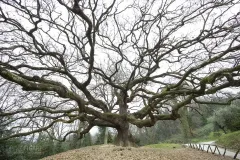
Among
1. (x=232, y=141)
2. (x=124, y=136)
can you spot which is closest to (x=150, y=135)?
(x=232, y=141)

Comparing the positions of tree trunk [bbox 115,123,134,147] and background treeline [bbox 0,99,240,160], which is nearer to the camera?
tree trunk [bbox 115,123,134,147]

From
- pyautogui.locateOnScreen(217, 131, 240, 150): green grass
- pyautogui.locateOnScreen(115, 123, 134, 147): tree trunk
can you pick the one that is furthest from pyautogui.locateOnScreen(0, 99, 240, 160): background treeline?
pyautogui.locateOnScreen(115, 123, 134, 147): tree trunk

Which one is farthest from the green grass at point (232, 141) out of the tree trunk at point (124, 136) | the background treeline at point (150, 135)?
the tree trunk at point (124, 136)

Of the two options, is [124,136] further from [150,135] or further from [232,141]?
[150,135]

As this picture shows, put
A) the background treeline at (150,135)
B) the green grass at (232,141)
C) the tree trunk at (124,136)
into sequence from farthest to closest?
the green grass at (232,141) → the background treeline at (150,135) → the tree trunk at (124,136)

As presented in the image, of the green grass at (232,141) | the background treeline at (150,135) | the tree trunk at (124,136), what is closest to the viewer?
the tree trunk at (124,136)

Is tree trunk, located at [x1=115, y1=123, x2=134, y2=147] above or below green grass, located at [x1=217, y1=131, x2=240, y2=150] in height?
above

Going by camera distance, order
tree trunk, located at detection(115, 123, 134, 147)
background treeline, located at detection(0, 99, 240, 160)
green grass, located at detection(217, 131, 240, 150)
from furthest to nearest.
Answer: green grass, located at detection(217, 131, 240, 150), background treeline, located at detection(0, 99, 240, 160), tree trunk, located at detection(115, 123, 134, 147)

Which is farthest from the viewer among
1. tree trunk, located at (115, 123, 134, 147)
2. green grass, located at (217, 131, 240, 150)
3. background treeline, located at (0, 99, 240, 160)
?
green grass, located at (217, 131, 240, 150)

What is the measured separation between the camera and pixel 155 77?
11.3 meters

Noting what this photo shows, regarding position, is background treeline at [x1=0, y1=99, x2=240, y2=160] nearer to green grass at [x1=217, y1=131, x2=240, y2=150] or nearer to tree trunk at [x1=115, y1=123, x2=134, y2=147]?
green grass at [x1=217, y1=131, x2=240, y2=150]

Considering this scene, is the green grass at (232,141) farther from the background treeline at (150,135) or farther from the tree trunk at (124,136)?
the tree trunk at (124,136)

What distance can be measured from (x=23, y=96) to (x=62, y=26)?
3525mm

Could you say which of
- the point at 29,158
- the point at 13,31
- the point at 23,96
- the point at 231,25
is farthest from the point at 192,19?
the point at 29,158
